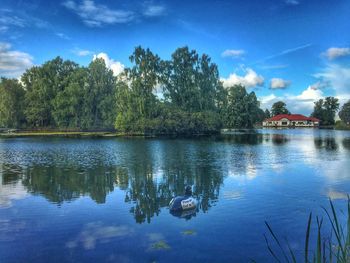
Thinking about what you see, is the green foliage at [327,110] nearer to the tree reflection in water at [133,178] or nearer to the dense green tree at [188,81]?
the dense green tree at [188,81]

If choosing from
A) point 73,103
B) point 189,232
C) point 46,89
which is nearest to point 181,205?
point 189,232

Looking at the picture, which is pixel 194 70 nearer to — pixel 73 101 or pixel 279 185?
pixel 73 101

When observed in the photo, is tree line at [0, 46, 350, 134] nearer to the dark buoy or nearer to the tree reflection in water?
the tree reflection in water

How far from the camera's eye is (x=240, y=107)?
124500 mm

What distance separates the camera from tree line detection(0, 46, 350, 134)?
277 ft

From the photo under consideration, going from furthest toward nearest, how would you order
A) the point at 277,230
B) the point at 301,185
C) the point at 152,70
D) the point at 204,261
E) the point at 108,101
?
the point at 108,101 → the point at 152,70 → the point at 301,185 → the point at 277,230 → the point at 204,261

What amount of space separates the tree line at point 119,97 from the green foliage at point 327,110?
10694 cm

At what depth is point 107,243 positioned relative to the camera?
41.0 ft

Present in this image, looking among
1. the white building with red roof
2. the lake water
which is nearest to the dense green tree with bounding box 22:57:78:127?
the lake water

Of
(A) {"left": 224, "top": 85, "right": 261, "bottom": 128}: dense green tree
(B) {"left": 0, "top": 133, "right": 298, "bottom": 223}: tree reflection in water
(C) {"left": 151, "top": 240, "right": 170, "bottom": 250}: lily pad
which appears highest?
(A) {"left": 224, "top": 85, "right": 261, "bottom": 128}: dense green tree

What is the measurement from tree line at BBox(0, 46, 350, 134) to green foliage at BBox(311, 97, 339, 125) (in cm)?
10694

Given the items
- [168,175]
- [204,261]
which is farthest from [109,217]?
[168,175]

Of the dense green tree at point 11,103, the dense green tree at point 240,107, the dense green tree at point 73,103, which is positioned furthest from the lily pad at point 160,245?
the dense green tree at point 240,107

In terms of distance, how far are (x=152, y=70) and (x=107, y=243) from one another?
7807 centimetres
